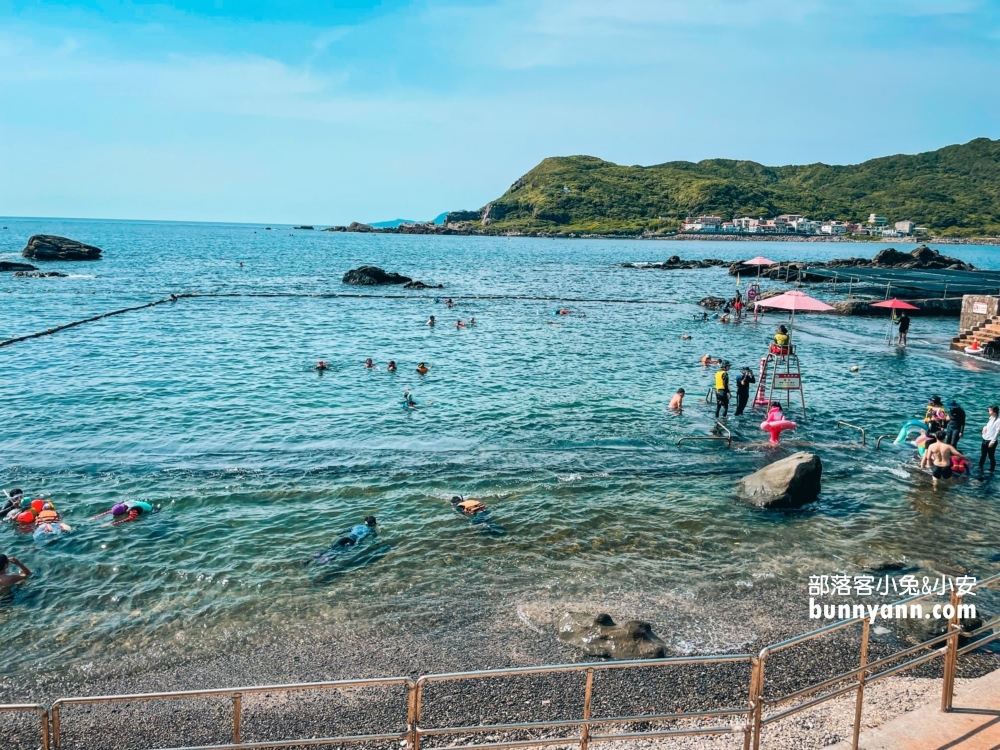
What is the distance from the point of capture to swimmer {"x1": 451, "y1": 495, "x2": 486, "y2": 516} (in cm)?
1536

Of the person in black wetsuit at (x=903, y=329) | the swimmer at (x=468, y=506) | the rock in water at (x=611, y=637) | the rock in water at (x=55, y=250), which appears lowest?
the rock in water at (x=611, y=637)

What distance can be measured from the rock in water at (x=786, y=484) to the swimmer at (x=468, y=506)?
20.4 feet

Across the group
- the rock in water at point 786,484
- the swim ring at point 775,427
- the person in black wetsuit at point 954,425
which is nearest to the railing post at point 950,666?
the rock in water at point 786,484

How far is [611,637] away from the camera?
10391 mm

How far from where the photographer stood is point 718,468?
18.8 meters

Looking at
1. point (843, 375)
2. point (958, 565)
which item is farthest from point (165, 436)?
point (843, 375)

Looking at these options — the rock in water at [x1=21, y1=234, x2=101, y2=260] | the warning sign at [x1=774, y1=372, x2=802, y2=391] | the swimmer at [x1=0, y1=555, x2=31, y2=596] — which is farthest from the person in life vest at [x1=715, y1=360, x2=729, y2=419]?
the rock in water at [x1=21, y1=234, x2=101, y2=260]

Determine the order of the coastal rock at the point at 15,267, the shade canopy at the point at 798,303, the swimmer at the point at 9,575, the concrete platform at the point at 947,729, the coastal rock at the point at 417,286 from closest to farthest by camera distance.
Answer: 1. the concrete platform at the point at 947,729
2. the swimmer at the point at 9,575
3. the shade canopy at the point at 798,303
4. the coastal rock at the point at 417,286
5. the coastal rock at the point at 15,267

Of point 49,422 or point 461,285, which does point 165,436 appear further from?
point 461,285

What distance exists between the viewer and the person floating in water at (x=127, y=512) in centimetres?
1498

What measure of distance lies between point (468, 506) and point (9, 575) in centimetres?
856

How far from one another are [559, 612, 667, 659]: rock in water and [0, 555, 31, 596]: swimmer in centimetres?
959

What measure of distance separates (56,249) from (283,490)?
97330 mm

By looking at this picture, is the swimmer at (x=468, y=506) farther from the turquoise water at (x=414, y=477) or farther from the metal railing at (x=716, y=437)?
the metal railing at (x=716, y=437)
